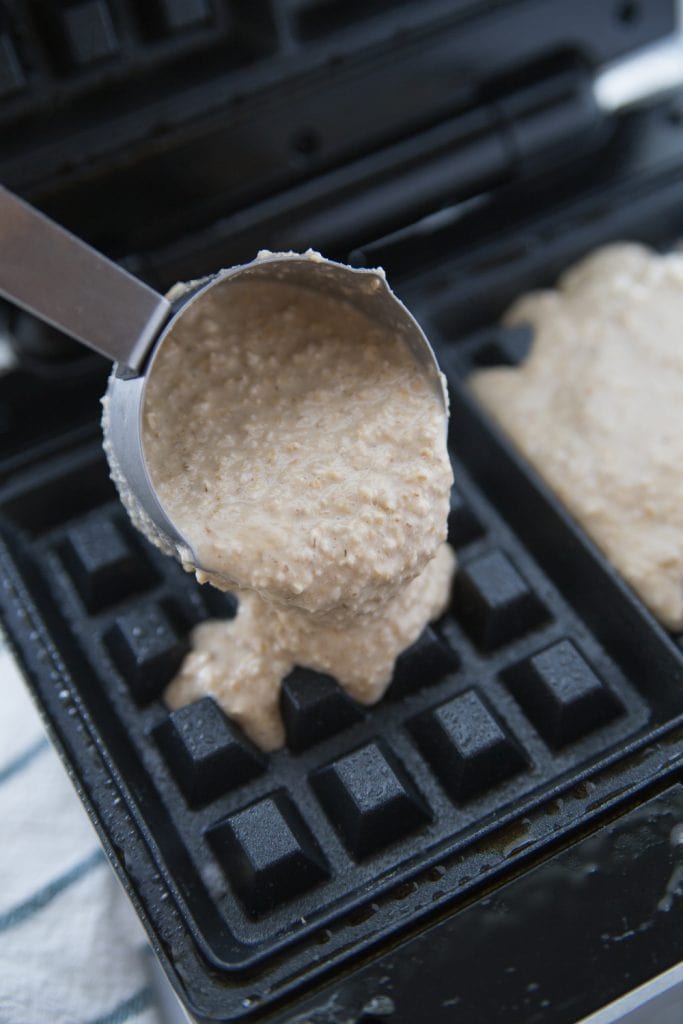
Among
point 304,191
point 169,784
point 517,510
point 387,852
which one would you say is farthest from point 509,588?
point 304,191

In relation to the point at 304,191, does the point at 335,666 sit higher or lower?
lower

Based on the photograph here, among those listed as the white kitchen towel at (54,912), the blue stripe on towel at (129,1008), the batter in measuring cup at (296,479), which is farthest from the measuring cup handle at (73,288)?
the blue stripe on towel at (129,1008)

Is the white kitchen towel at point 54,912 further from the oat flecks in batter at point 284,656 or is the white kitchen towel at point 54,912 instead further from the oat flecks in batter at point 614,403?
the oat flecks in batter at point 614,403

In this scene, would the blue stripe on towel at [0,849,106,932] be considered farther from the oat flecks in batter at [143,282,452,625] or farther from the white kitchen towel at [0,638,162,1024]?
the oat flecks in batter at [143,282,452,625]

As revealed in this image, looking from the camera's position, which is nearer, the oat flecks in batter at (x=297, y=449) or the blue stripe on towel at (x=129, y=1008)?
the oat flecks in batter at (x=297, y=449)

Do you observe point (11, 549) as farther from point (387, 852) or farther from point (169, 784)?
point (387, 852)
